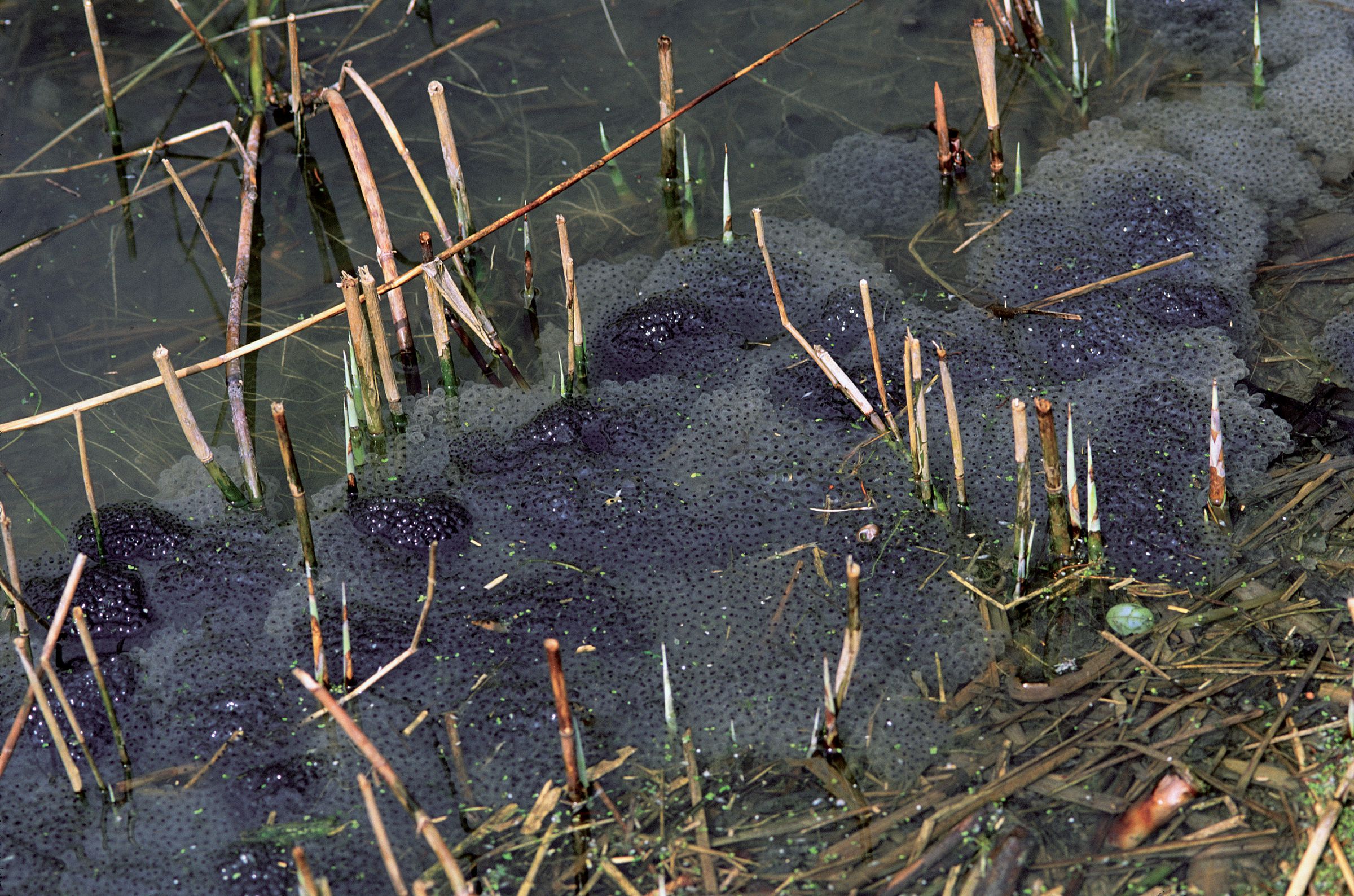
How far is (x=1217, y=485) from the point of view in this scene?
2.20 metres

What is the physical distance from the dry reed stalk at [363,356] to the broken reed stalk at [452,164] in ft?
1.23

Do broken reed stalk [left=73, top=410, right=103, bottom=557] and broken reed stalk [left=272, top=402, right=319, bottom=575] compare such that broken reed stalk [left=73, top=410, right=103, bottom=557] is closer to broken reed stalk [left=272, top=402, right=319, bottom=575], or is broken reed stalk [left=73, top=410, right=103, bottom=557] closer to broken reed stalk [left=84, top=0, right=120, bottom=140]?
broken reed stalk [left=272, top=402, right=319, bottom=575]

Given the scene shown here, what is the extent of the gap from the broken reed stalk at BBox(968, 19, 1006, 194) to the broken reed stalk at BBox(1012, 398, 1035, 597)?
1059 mm

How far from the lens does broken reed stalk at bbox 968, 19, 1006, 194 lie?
265cm

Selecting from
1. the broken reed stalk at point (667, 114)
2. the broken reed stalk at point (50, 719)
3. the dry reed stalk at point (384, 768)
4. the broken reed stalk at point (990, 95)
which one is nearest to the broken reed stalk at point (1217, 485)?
the broken reed stalk at point (990, 95)

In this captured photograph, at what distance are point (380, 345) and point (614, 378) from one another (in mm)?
554

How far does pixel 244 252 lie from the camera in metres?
2.72

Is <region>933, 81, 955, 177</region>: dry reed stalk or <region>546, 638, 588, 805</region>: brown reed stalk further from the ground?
<region>933, 81, 955, 177</region>: dry reed stalk

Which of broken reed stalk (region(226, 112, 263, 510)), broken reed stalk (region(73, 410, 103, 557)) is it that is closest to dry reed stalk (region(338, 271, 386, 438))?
broken reed stalk (region(226, 112, 263, 510))

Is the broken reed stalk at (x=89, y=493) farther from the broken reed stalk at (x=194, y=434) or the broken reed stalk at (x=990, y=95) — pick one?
the broken reed stalk at (x=990, y=95)

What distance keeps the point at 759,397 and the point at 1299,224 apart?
1.43m

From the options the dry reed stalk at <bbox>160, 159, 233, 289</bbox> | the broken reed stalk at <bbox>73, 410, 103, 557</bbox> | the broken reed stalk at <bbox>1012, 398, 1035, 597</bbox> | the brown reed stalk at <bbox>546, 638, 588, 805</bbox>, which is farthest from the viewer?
the dry reed stalk at <bbox>160, 159, 233, 289</bbox>

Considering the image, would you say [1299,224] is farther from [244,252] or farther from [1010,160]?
[244,252]

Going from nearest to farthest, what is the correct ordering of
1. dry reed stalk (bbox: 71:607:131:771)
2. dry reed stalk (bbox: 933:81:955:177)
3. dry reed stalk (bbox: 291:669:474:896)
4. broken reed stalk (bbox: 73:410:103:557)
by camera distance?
dry reed stalk (bbox: 291:669:474:896) < dry reed stalk (bbox: 71:607:131:771) < broken reed stalk (bbox: 73:410:103:557) < dry reed stalk (bbox: 933:81:955:177)
